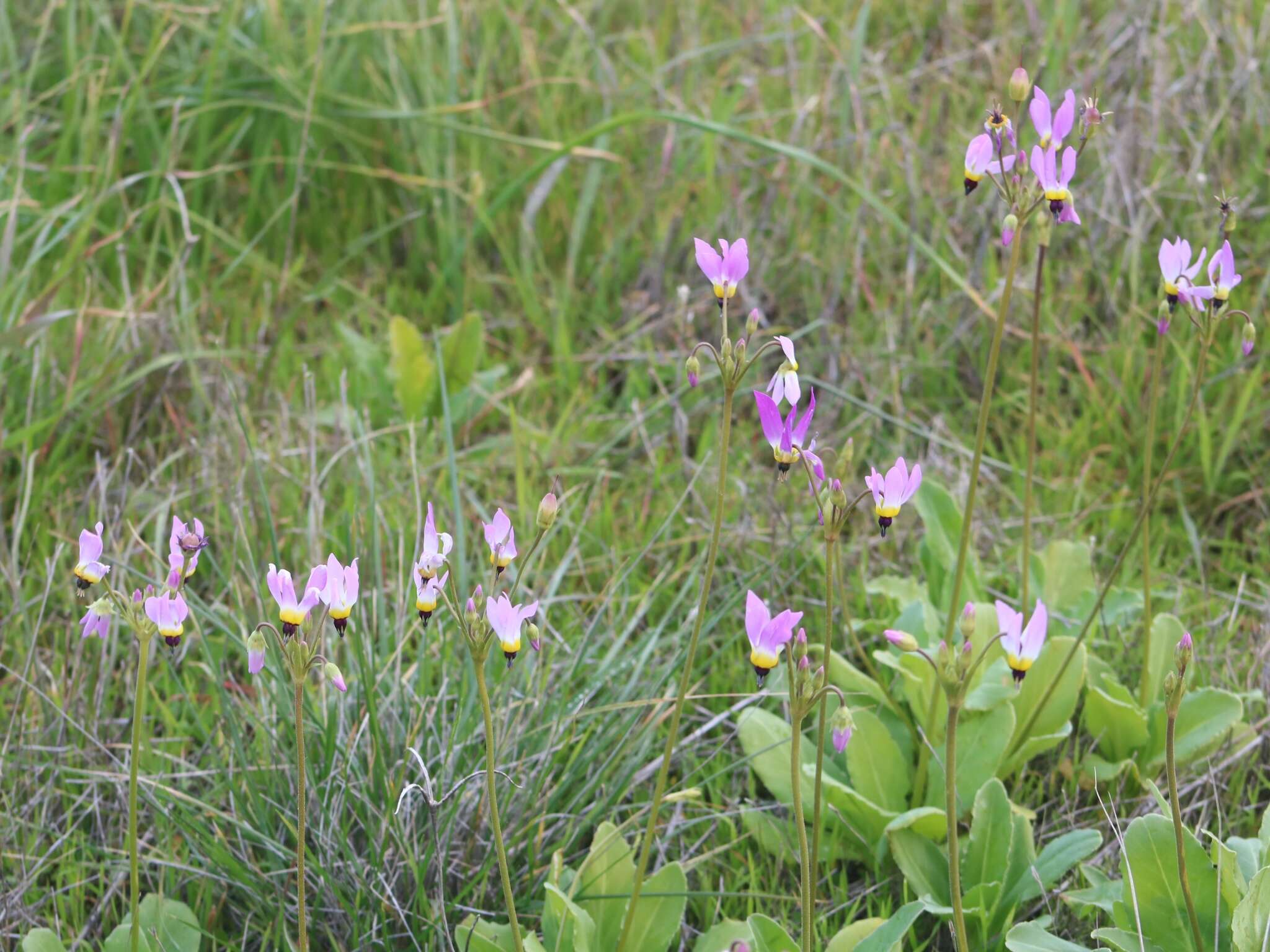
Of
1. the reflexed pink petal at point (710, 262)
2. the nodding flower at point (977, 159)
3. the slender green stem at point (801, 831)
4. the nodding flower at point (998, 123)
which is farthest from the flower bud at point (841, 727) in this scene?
the nodding flower at point (998, 123)

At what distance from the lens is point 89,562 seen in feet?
4.90

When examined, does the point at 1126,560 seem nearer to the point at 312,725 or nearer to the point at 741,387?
the point at 741,387

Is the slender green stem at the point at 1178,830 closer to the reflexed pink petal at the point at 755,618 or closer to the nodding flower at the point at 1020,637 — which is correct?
the nodding flower at the point at 1020,637

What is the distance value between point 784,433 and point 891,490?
15 cm

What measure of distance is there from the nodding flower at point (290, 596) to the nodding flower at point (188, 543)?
0.42ft

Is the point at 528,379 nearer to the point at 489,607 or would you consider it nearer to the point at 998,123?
the point at 998,123

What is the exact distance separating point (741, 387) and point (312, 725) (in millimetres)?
1479

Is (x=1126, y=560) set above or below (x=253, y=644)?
below

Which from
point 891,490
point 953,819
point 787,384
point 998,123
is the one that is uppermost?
point 998,123

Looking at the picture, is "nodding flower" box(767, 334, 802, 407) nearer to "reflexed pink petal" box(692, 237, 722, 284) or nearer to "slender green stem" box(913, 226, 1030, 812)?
"reflexed pink petal" box(692, 237, 722, 284)

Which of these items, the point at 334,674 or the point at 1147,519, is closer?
the point at 334,674

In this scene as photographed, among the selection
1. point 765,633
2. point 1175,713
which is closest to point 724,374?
point 765,633

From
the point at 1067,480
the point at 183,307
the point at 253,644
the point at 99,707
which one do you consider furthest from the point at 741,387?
the point at 253,644

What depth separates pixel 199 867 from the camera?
6.37 feet
